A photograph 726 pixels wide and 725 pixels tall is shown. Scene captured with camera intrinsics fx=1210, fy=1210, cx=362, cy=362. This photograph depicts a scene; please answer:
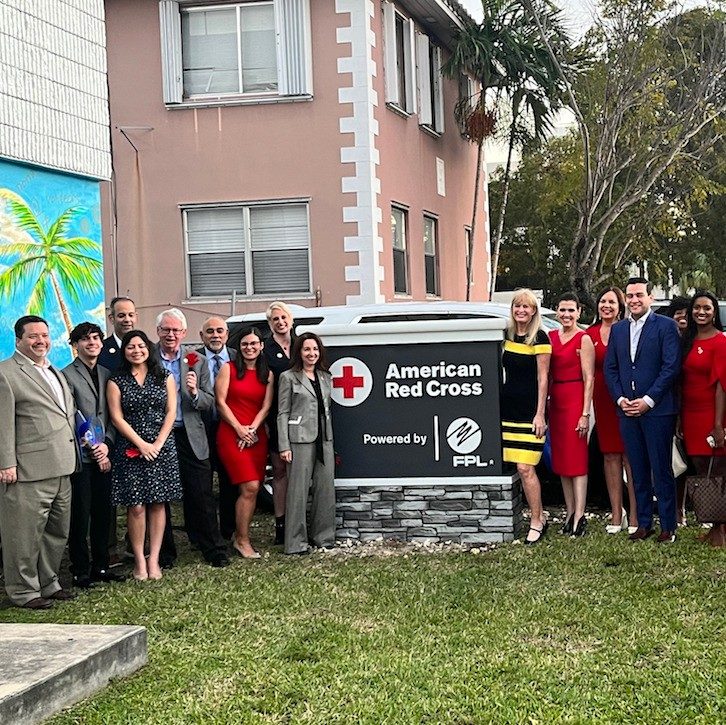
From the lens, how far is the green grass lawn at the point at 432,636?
5477 millimetres

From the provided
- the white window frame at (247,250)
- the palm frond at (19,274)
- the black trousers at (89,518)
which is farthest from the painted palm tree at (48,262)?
the white window frame at (247,250)

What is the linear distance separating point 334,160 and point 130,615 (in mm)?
10793

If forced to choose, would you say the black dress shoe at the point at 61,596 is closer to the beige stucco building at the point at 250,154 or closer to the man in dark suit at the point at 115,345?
the man in dark suit at the point at 115,345

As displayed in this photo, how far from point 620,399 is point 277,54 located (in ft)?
32.6

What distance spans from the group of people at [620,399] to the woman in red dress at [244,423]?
190 cm

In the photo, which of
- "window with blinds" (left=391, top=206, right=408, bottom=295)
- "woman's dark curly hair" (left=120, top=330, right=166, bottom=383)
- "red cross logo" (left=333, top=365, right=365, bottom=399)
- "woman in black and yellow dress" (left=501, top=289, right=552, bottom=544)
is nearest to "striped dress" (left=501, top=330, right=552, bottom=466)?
"woman in black and yellow dress" (left=501, top=289, right=552, bottom=544)

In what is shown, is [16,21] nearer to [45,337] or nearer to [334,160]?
[45,337]

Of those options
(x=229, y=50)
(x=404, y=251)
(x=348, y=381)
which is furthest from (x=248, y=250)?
(x=348, y=381)

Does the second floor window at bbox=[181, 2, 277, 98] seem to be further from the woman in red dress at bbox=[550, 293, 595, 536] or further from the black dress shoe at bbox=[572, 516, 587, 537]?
the black dress shoe at bbox=[572, 516, 587, 537]

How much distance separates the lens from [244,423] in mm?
9297

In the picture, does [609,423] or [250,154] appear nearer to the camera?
[609,423]

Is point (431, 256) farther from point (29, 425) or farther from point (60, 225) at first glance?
point (29, 425)

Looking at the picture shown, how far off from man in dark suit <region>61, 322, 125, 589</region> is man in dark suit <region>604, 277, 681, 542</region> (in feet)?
12.6

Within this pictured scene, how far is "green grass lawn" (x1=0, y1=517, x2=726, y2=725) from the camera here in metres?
5.48
